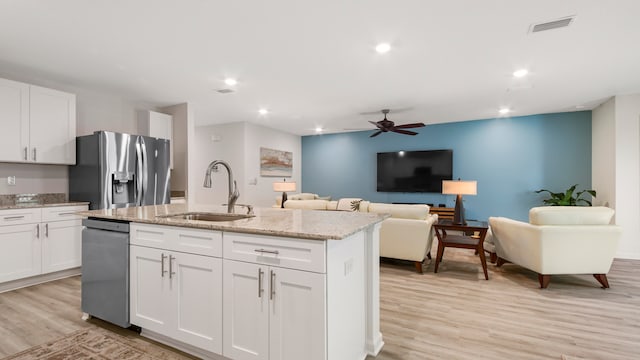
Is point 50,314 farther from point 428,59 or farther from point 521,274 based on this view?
point 521,274

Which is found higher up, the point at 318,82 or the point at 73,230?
the point at 318,82

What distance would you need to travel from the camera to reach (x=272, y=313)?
1695 mm

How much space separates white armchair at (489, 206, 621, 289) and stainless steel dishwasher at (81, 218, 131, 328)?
4.03m

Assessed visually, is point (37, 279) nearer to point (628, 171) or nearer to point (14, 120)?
point (14, 120)

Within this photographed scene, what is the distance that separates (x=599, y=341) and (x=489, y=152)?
506cm

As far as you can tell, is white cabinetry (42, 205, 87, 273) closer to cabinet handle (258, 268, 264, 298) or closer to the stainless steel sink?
the stainless steel sink

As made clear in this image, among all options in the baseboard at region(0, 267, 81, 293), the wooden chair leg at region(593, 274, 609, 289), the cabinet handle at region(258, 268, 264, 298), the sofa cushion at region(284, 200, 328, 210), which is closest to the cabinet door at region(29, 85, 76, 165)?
the baseboard at region(0, 267, 81, 293)

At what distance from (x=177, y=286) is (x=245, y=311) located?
587 millimetres

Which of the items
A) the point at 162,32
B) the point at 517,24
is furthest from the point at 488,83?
the point at 162,32

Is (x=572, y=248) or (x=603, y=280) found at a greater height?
(x=572, y=248)

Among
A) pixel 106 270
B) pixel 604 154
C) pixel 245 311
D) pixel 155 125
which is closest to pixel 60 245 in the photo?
pixel 106 270

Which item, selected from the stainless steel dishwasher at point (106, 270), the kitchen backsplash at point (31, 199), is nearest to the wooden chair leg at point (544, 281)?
the stainless steel dishwasher at point (106, 270)

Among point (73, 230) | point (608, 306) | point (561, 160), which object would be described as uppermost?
point (561, 160)

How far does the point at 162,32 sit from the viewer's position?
2.76 m
